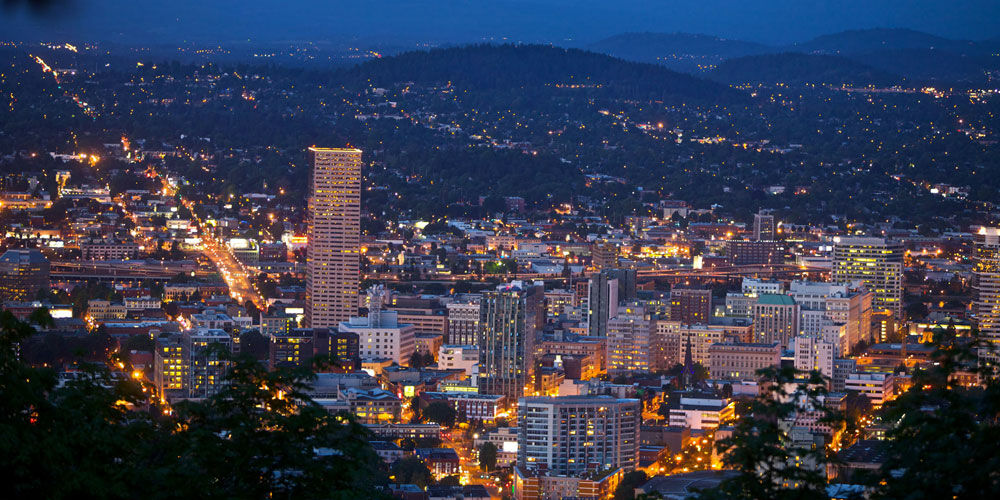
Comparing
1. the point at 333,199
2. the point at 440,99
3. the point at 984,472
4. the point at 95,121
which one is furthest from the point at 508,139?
the point at 984,472

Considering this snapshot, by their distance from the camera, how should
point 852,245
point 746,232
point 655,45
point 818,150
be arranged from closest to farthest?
point 852,245
point 746,232
point 818,150
point 655,45

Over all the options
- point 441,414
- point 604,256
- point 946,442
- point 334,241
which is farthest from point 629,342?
point 946,442

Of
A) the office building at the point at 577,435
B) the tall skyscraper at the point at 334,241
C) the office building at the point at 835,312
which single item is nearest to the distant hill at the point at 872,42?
the office building at the point at 835,312

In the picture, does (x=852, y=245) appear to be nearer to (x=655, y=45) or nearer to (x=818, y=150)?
(x=818, y=150)

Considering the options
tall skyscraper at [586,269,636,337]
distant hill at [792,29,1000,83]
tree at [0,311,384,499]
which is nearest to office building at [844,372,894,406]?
tall skyscraper at [586,269,636,337]

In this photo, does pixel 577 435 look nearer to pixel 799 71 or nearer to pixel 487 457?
pixel 487 457
